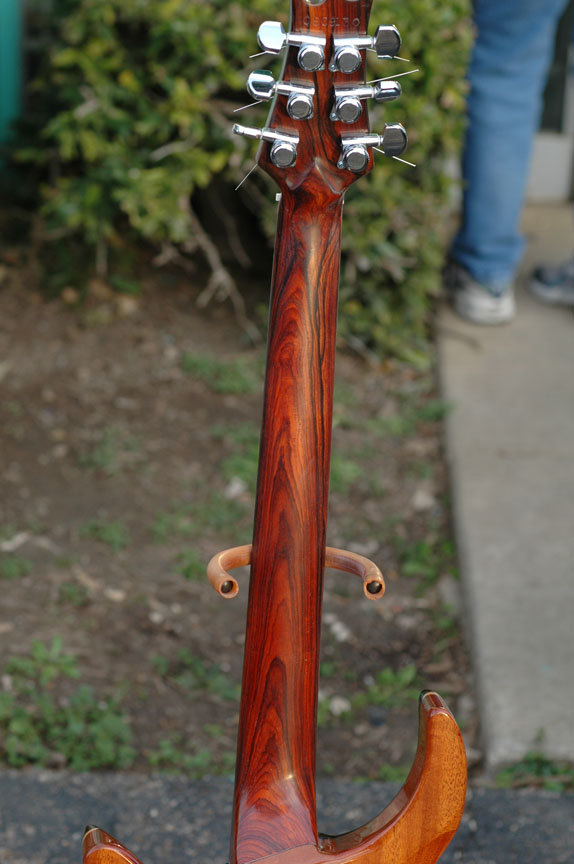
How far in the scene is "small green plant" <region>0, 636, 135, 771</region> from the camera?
222 centimetres

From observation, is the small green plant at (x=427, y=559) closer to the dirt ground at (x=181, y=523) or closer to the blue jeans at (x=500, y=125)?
the dirt ground at (x=181, y=523)

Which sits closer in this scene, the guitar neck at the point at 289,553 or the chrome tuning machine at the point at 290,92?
the chrome tuning machine at the point at 290,92

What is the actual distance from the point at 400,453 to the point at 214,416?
653 millimetres

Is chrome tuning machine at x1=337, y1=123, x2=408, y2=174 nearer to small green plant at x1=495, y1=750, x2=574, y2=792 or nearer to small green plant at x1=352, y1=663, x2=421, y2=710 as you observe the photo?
small green plant at x1=495, y1=750, x2=574, y2=792

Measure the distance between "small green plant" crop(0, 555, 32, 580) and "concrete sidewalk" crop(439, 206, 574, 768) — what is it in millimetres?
1205

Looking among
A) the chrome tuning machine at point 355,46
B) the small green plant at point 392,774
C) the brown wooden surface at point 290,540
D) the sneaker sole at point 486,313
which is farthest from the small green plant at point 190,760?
the sneaker sole at point 486,313

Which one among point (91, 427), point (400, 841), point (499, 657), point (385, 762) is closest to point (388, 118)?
point (91, 427)

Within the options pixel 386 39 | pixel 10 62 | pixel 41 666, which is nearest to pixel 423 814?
pixel 386 39

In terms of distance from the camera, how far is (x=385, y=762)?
228 cm

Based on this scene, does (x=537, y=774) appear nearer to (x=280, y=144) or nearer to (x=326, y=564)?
(x=326, y=564)

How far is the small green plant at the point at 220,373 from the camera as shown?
12.0 feet

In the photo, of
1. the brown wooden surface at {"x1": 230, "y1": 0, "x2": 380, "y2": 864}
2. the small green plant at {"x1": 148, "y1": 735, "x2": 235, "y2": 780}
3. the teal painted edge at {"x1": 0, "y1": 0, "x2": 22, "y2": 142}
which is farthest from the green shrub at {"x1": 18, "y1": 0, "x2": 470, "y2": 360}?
the brown wooden surface at {"x1": 230, "y1": 0, "x2": 380, "y2": 864}

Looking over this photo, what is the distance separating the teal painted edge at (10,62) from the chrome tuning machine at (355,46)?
3664 mm

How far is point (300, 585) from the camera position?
4.31ft
